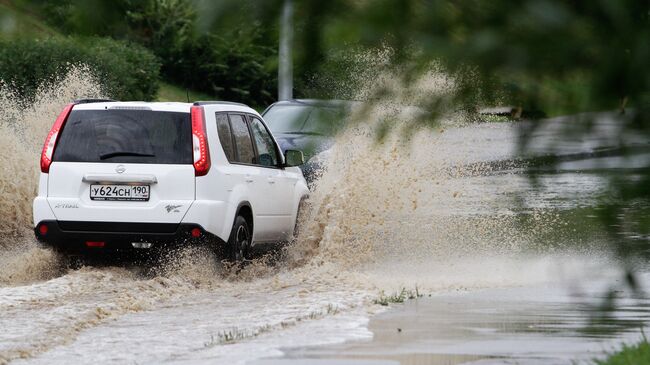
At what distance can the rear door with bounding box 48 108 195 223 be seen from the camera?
39.7 ft

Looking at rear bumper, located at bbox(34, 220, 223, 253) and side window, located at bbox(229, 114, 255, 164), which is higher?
side window, located at bbox(229, 114, 255, 164)

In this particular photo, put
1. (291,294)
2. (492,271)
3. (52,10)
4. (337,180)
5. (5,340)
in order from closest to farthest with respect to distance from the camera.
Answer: (52,10), (5,340), (291,294), (492,271), (337,180)

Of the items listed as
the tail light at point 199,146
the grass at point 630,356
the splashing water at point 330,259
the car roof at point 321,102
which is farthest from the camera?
the tail light at point 199,146

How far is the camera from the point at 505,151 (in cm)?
528

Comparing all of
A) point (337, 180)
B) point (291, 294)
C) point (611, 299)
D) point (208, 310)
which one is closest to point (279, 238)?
point (337, 180)

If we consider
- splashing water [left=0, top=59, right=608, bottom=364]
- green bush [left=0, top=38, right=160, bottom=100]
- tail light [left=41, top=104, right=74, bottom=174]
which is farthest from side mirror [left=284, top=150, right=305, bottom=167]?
green bush [left=0, top=38, right=160, bottom=100]

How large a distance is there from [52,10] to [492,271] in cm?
976

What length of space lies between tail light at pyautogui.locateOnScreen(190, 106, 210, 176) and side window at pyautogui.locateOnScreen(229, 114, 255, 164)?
71 cm

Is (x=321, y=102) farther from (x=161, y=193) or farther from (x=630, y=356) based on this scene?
(x=161, y=193)

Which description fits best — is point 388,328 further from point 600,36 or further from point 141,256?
point 600,36

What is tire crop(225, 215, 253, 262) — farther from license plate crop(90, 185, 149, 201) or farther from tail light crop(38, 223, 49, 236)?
tail light crop(38, 223, 49, 236)

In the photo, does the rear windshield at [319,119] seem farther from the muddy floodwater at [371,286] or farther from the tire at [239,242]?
the tire at [239,242]

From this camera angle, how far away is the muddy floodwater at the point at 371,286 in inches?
231

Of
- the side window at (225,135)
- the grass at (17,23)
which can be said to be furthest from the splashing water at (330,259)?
the grass at (17,23)
